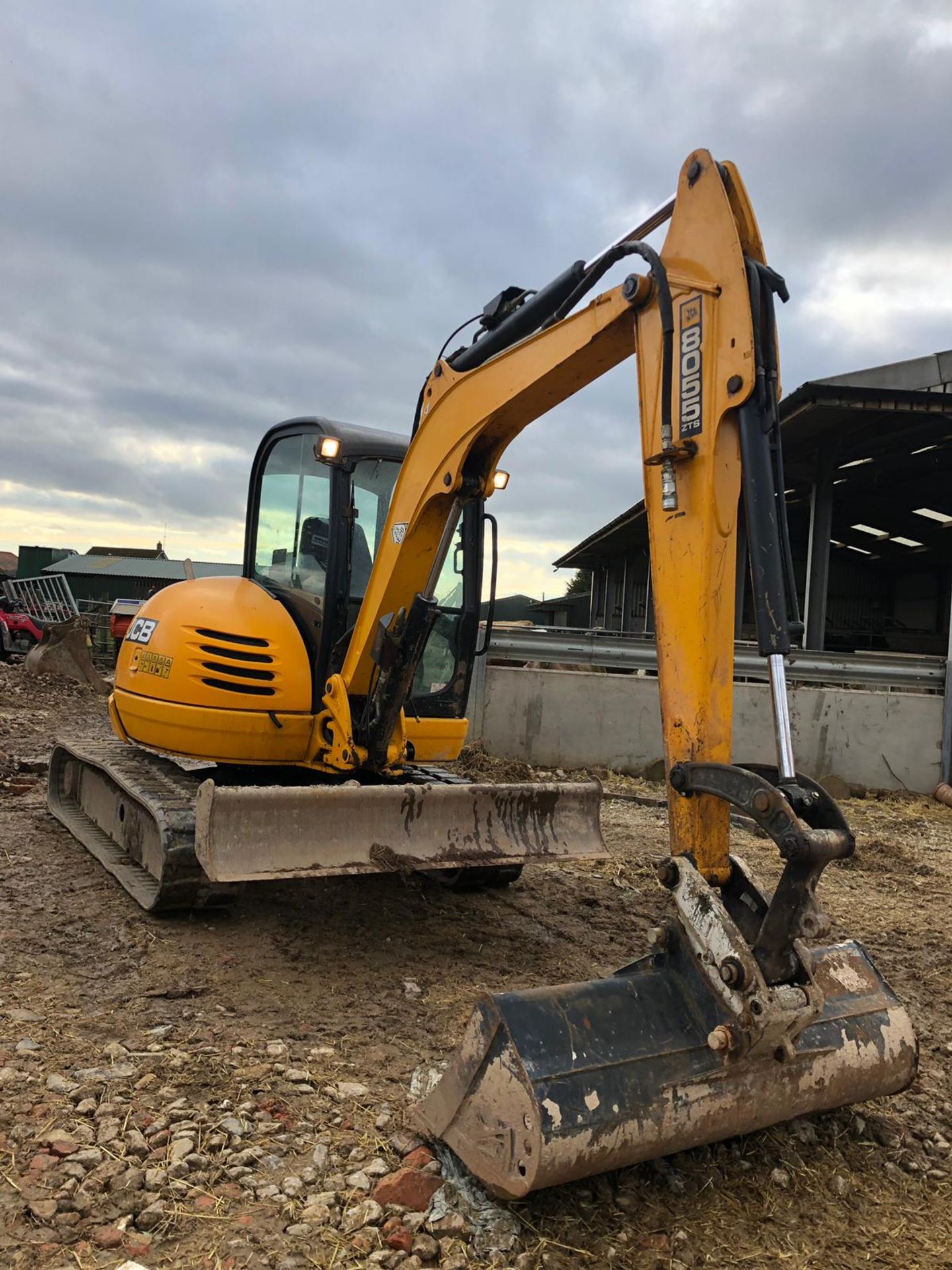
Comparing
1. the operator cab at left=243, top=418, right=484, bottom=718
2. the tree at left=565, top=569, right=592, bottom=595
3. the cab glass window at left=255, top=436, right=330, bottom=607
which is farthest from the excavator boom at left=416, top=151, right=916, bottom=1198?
the tree at left=565, top=569, right=592, bottom=595

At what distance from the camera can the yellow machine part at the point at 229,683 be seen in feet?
15.8

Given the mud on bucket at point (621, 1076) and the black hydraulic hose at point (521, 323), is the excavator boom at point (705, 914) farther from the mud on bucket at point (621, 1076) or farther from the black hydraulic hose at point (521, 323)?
the black hydraulic hose at point (521, 323)

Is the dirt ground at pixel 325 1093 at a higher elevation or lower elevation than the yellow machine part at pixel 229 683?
lower

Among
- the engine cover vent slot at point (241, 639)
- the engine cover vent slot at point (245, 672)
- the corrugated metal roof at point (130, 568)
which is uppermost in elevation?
the corrugated metal roof at point (130, 568)

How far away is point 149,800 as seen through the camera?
4.61 meters

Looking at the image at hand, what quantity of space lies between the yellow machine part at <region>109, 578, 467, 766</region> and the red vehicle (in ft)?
52.0

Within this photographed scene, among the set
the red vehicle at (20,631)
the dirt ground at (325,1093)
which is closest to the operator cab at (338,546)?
the dirt ground at (325,1093)

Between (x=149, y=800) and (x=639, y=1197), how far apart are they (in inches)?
116

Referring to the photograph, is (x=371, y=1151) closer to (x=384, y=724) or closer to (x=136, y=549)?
(x=384, y=724)

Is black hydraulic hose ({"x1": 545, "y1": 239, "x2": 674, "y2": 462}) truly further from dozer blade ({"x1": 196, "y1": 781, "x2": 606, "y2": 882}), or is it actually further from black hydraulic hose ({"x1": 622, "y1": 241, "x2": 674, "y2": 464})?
dozer blade ({"x1": 196, "y1": 781, "x2": 606, "y2": 882})

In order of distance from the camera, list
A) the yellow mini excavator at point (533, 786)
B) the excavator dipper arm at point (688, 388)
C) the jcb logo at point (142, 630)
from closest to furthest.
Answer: the yellow mini excavator at point (533, 786) → the excavator dipper arm at point (688, 388) → the jcb logo at point (142, 630)

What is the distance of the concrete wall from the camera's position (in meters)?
9.38

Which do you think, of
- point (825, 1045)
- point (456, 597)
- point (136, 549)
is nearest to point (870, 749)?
point (456, 597)

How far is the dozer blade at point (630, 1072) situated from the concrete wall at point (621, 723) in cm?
650
